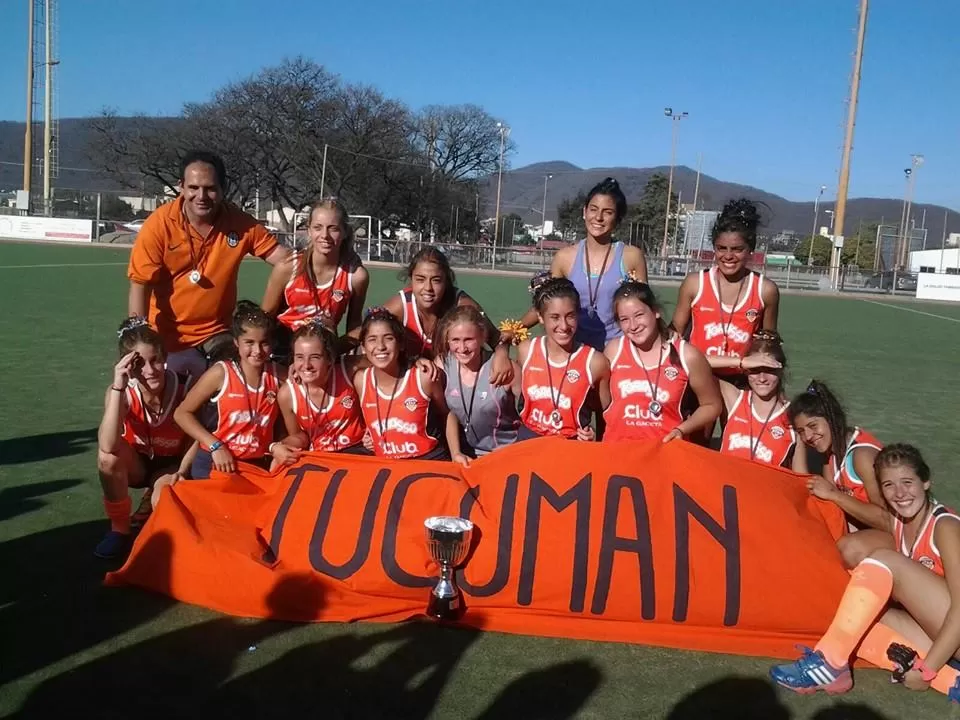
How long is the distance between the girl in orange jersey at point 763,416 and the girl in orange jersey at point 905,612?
3.47 feet

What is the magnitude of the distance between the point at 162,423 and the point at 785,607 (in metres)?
3.25

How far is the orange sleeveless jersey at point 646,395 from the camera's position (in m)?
4.28

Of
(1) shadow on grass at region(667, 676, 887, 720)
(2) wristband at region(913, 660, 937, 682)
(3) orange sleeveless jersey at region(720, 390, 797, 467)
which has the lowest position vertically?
(1) shadow on grass at region(667, 676, 887, 720)

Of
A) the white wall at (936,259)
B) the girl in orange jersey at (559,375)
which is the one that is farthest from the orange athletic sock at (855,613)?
the white wall at (936,259)

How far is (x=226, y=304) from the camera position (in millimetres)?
4875

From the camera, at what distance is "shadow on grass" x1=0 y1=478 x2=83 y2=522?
4389mm

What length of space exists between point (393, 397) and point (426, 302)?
2.17 ft

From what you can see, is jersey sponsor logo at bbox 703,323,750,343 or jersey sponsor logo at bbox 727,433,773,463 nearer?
jersey sponsor logo at bbox 727,433,773,463

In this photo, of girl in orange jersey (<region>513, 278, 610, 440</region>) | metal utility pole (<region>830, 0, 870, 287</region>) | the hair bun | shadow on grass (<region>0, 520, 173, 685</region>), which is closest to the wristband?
girl in orange jersey (<region>513, 278, 610, 440</region>)

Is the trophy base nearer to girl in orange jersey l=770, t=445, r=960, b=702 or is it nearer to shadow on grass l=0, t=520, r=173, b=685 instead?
shadow on grass l=0, t=520, r=173, b=685

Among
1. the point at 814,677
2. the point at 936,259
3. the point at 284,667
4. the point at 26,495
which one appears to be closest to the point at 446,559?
the point at 284,667

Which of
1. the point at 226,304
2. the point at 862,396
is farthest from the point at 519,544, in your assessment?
the point at 862,396

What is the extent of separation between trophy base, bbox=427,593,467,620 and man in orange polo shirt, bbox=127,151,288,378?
2168 mm

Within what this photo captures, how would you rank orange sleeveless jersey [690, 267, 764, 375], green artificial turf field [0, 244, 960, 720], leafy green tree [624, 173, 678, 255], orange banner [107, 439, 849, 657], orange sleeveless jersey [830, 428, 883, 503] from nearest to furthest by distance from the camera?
green artificial turf field [0, 244, 960, 720], orange banner [107, 439, 849, 657], orange sleeveless jersey [830, 428, 883, 503], orange sleeveless jersey [690, 267, 764, 375], leafy green tree [624, 173, 678, 255]
